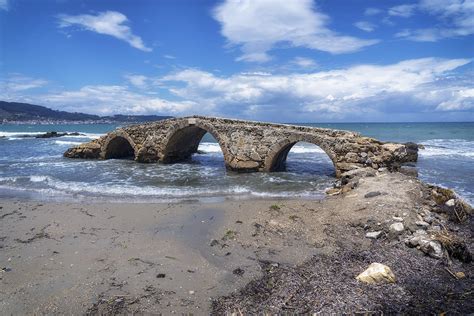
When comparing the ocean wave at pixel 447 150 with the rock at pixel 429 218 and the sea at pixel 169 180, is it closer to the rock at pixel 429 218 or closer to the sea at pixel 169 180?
the sea at pixel 169 180

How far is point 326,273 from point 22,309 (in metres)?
4.56

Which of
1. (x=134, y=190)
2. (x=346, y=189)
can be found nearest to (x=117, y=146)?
(x=134, y=190)

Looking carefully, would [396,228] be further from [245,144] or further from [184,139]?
[184,139]

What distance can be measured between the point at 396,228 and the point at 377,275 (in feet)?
7.86

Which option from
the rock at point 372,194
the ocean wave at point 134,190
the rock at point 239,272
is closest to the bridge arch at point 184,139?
the ocean wave at point 134,190

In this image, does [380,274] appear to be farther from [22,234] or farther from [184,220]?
[22,234]

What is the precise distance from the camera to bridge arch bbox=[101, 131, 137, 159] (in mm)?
22064

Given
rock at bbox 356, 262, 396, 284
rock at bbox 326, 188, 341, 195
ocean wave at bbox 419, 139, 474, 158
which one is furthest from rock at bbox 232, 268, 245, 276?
ocean wave at bbox 419, 139, 474, 158

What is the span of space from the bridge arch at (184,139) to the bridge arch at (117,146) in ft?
7.05

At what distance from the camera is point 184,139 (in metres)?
22.4

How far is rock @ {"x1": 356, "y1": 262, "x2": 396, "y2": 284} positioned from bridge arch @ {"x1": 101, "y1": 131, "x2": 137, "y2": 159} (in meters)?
17.8

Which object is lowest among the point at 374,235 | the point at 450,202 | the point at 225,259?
the point at 225,259

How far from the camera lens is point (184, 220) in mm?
9328

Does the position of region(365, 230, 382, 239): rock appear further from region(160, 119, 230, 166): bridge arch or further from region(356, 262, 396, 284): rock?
region(160, 119, 230, 166): bridge arch
